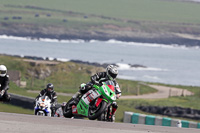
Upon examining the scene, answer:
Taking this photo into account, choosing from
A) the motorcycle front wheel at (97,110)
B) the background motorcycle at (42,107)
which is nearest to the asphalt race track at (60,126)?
the motorcycle front wheel at (97,110)

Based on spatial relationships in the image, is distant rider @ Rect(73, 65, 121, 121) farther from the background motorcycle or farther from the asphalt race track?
the asphalt race track

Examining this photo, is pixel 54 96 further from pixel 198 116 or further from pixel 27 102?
pixel 198 116

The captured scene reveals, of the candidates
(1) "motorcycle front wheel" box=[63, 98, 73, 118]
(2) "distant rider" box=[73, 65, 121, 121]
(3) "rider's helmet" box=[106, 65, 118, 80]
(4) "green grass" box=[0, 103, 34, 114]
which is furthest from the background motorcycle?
(4) "green grass" box=[0, 103, 34, 114]

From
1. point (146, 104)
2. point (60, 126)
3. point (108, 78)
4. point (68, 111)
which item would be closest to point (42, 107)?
point (68, 111)

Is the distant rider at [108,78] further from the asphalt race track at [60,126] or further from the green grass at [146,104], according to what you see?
the green grass at [146,104]

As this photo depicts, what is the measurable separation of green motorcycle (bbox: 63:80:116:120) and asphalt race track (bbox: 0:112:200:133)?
2.26 meters

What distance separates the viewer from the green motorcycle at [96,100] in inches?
565

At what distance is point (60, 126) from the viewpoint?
10938 mm

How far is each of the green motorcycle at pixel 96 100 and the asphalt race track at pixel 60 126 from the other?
226 centimetres

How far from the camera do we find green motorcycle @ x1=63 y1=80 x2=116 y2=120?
14.4 metres

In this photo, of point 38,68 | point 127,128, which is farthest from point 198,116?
point 38,68

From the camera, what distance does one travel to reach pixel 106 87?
14453 mm

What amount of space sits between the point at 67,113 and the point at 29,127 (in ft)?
16.9

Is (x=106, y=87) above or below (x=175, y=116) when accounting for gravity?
above
